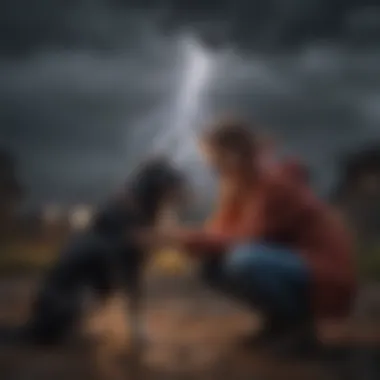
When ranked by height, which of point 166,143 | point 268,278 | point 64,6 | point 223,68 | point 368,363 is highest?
point 64,6

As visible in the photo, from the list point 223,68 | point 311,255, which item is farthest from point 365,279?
point 223,68

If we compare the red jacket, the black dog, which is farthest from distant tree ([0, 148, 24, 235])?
the red jacket

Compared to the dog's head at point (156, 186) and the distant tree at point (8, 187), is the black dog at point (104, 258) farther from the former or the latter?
the distant tree at point (8, 187)

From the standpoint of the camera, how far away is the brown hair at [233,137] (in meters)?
2.18

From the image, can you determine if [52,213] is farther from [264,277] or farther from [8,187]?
[264,277]

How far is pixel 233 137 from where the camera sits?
7.18 ft

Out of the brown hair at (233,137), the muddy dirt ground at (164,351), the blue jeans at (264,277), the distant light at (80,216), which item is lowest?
the muddy dirt ground at (164,351)

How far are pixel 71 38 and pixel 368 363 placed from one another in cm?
111

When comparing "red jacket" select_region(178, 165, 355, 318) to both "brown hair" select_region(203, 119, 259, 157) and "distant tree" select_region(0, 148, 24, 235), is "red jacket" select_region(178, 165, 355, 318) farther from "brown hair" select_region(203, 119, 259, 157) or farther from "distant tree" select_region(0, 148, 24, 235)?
"distant tree" select_region(0, 148, 24, 235)

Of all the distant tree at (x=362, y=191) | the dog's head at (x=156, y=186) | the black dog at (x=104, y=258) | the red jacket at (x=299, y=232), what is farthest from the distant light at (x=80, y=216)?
the distant tree at (x=362, y=191)

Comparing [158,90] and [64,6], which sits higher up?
[64,6]

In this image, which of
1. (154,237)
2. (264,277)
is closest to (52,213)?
(154,237)

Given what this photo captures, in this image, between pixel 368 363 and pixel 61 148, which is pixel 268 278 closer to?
pixel 368 363

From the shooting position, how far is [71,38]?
224cm
